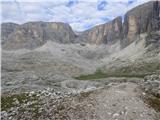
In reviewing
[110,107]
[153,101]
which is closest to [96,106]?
[110,107]

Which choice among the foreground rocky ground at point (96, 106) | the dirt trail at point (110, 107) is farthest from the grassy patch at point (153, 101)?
the dirt trail at point (110, 107)

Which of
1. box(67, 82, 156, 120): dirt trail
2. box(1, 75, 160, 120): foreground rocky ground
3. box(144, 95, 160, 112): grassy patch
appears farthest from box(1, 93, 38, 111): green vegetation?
box(144, 95, 160, 112): grassy patch

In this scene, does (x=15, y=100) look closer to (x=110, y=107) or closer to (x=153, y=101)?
(x=110, y=107)

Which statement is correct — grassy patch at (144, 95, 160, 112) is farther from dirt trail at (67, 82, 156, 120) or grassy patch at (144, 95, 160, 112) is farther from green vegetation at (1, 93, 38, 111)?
green vegetation at (1, 93, 38, 111)

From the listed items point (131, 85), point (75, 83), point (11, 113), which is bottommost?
point (75, 83)

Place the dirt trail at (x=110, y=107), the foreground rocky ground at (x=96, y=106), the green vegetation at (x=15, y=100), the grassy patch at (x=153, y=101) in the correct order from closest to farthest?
the dirt trail at (x=110, y=107) < the foreground rocky ground at (x=96, y=106) < the grassy patch at (x=153, y=101) < the green vegetation at (x=15, y=100)

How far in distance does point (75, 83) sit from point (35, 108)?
11396 cm

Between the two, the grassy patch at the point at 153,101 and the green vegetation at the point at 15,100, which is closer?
the grassy patch at the point at 153,101

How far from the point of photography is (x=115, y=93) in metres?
25.6

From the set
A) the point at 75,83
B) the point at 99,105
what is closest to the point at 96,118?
the point at 99,105

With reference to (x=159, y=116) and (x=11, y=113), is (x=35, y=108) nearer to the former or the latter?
(x=11, y=113)

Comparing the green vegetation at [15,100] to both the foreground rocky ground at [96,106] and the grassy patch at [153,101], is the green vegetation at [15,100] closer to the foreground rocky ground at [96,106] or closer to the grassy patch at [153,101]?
the foreground rocky ground at [96,106]

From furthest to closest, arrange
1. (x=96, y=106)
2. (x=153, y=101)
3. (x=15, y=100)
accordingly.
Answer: (x=15, y=100), (x=153, y=101), (x=96, y=106)

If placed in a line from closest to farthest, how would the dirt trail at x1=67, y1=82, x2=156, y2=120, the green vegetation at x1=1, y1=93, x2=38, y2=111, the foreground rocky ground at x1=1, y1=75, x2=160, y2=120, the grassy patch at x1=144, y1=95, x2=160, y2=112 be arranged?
1. the dirt trail at x1=67, y1=82, x2=156, y2=120
2. the foreground rocky ground at x1=1, y1=75, x2=160, y2=120
3. the grassy patch at x1=144, y1=95, x2=160, y2=112
4. the green vegetation at x1=1, y1=93, x2=38, y2=111
